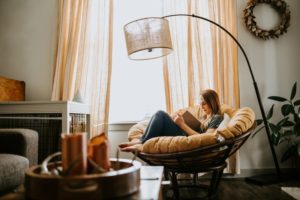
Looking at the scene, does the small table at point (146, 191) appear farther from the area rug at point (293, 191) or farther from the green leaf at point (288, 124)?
the green leaf at point (288, 124)

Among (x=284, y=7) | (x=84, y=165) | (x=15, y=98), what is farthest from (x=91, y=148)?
(x=284, y=7)

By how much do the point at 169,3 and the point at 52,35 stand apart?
4.63 feet

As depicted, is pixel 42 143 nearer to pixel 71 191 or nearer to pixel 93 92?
pixel 93 92

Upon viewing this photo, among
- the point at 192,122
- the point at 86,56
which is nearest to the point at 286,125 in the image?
the point at 192,122

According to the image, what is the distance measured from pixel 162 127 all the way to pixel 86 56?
1.28m

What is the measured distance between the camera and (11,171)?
5.19 feet

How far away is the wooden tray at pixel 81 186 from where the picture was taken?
83 cm

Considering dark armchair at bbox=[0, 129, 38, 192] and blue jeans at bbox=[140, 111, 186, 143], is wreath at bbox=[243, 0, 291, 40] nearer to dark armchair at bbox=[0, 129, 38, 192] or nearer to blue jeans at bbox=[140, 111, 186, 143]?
blue jeans at bbox=[140, 111, 186, 143]

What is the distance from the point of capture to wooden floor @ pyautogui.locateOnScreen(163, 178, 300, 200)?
87.4 inches

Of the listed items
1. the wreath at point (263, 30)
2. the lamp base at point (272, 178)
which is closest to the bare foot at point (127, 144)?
the lamp base at point (272, 178)

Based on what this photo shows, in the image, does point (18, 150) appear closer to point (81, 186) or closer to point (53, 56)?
point (81, 186)

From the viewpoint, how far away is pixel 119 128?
3.19 meters

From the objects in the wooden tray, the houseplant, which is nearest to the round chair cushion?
the wooden tray

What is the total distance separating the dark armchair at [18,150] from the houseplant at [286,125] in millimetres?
2138
